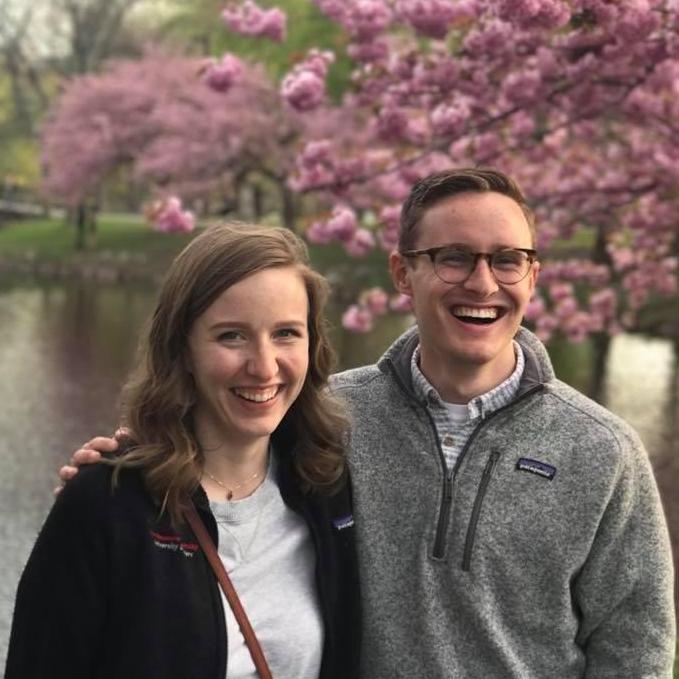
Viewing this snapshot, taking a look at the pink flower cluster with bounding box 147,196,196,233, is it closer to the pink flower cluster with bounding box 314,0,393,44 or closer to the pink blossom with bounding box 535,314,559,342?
the pink flower cluster with bounding box 314,0,393,44

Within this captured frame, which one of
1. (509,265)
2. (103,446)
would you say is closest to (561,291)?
(509,265)

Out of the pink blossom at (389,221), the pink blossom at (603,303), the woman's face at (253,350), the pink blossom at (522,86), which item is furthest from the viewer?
the pink blossom at (603,303)

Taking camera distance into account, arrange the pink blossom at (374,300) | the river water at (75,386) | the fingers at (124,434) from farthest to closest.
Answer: the pink blossom at (374,300), the river water at (75,386), the fingers at (124,434)

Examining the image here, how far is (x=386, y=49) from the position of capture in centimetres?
746

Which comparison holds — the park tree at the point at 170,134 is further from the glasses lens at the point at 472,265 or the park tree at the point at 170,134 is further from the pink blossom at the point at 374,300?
the glasses lens at the point at 472,265

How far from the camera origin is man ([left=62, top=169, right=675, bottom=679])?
6.72 feet

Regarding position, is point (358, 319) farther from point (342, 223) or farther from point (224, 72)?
point (224, 72)

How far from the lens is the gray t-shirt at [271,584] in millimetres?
2031

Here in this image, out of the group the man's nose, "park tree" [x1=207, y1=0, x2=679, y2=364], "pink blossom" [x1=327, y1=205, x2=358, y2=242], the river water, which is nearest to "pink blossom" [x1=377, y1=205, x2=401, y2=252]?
"park tree" [x1=207, y1=0, x2=679, y2=364]

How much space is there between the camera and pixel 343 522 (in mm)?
2197

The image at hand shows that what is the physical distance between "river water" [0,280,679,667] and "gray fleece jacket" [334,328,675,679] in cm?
367

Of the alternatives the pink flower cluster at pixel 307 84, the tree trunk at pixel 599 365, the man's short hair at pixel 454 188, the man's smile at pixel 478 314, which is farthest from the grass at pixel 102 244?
the man's smile at pixel 478 314

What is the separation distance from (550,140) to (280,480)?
803 cm

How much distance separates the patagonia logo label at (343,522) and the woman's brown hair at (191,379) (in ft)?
0.25
